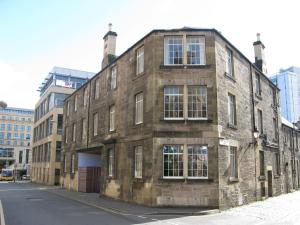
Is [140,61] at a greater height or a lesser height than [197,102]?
greater

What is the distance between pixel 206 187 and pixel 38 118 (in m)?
48.1

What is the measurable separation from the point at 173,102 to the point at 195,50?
3.57 metres

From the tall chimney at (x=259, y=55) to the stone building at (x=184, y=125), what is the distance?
3.28 m

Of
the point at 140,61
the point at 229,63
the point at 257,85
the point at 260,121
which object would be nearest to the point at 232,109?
the point at 229,63

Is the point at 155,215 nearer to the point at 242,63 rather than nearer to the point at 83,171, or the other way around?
the point at 242,63

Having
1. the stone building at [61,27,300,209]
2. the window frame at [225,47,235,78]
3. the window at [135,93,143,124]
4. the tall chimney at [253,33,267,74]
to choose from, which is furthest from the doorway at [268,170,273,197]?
the window at [135,93,143,124]

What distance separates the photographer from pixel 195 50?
18125mm

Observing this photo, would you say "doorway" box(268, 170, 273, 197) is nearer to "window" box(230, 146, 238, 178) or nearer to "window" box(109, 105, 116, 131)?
"window" box(230, 146, 238, 178)

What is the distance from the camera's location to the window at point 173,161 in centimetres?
1658

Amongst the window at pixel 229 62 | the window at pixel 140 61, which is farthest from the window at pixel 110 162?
the window at pixel 229 62

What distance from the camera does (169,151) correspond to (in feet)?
55.3

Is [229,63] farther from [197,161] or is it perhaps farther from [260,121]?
[197,161]

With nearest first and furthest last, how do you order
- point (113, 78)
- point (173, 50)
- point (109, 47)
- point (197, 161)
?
point (197, 161), point (173, 50), point (113, 78), point (109, 47)

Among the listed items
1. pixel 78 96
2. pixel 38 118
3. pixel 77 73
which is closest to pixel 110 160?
pixel 78 96
